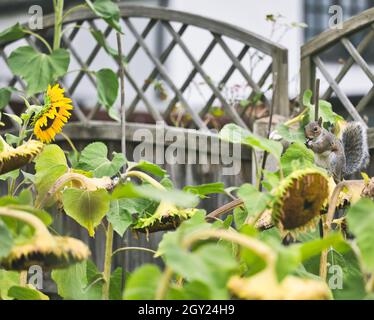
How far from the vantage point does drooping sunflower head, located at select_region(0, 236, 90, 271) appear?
69 centimetres

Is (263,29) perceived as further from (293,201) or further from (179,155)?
(293,201)

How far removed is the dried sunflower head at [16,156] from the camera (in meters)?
0.95

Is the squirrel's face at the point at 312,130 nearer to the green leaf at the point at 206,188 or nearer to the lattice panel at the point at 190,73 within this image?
the green leaf at the point at 206,188

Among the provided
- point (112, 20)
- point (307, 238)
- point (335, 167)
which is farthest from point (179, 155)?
point (307, 238)

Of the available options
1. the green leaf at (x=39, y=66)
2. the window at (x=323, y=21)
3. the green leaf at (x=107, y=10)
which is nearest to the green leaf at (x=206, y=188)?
the green leaf at (x=39, y=66)

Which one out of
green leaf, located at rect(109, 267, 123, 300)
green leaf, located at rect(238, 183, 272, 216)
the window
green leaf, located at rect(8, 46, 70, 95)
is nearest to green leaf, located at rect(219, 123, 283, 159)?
green leaf, located at rect(238, 183, 272, 216)

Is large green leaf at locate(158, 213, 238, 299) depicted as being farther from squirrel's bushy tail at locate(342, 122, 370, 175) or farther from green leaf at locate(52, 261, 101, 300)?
squirrel's bushy tail at locate(342, 122, 370, 175)

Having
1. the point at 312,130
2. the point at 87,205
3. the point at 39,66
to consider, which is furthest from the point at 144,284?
the point at 39,66

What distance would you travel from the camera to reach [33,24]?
4105 millimetres

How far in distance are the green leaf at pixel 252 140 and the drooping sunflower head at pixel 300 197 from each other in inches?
2.2

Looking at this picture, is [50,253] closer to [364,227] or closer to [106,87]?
[364,227]

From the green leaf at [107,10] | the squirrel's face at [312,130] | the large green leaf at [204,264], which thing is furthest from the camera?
the green leaf at [107,10]

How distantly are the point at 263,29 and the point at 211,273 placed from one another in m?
7.72

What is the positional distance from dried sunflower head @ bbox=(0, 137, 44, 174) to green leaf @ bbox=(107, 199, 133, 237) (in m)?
0.24
